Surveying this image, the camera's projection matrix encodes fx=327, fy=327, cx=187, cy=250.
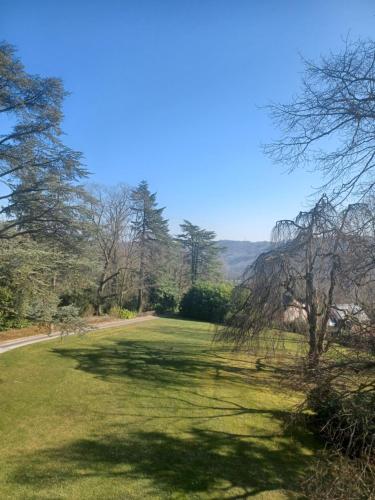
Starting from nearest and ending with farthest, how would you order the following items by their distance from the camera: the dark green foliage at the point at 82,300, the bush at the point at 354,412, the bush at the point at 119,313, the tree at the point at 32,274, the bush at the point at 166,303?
the bush at the point at 354,412, the tree at the point at 32,274, the dark green foliage at the point at 82,300, the bush at the point at 119,313, the bush at the point at 166,303

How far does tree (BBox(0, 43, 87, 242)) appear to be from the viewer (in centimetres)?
929

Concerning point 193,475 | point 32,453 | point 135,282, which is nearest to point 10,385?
point 32,453

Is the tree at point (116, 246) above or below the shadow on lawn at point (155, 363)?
above

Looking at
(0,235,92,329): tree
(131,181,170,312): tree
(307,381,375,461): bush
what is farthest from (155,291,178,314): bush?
(307,381,375,461): bush

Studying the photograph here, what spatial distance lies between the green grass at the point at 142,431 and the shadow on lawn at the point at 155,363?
7 cm

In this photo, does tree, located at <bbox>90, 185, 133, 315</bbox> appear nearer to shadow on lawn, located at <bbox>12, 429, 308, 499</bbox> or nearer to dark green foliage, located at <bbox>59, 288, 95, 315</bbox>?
dark green foliage, located at <bbox>59, 288, 95, 315</bbox>

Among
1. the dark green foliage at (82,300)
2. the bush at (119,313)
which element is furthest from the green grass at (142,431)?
the bush at (119,313)

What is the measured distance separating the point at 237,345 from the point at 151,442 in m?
3.88

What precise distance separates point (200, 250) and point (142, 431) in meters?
36.4

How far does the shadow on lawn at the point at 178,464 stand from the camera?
478cm

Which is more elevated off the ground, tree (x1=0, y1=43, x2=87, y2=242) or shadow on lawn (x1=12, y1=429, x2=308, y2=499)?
tree (x1=0, y1=43, x2=87, y2=242)

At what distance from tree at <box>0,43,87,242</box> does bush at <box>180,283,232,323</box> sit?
20971 millimetres

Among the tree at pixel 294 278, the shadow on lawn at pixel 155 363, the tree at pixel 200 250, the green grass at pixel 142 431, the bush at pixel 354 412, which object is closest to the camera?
the bush at pixel 354 412

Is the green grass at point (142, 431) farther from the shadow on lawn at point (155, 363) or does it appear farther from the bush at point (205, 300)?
the bush at point (205, 300)
